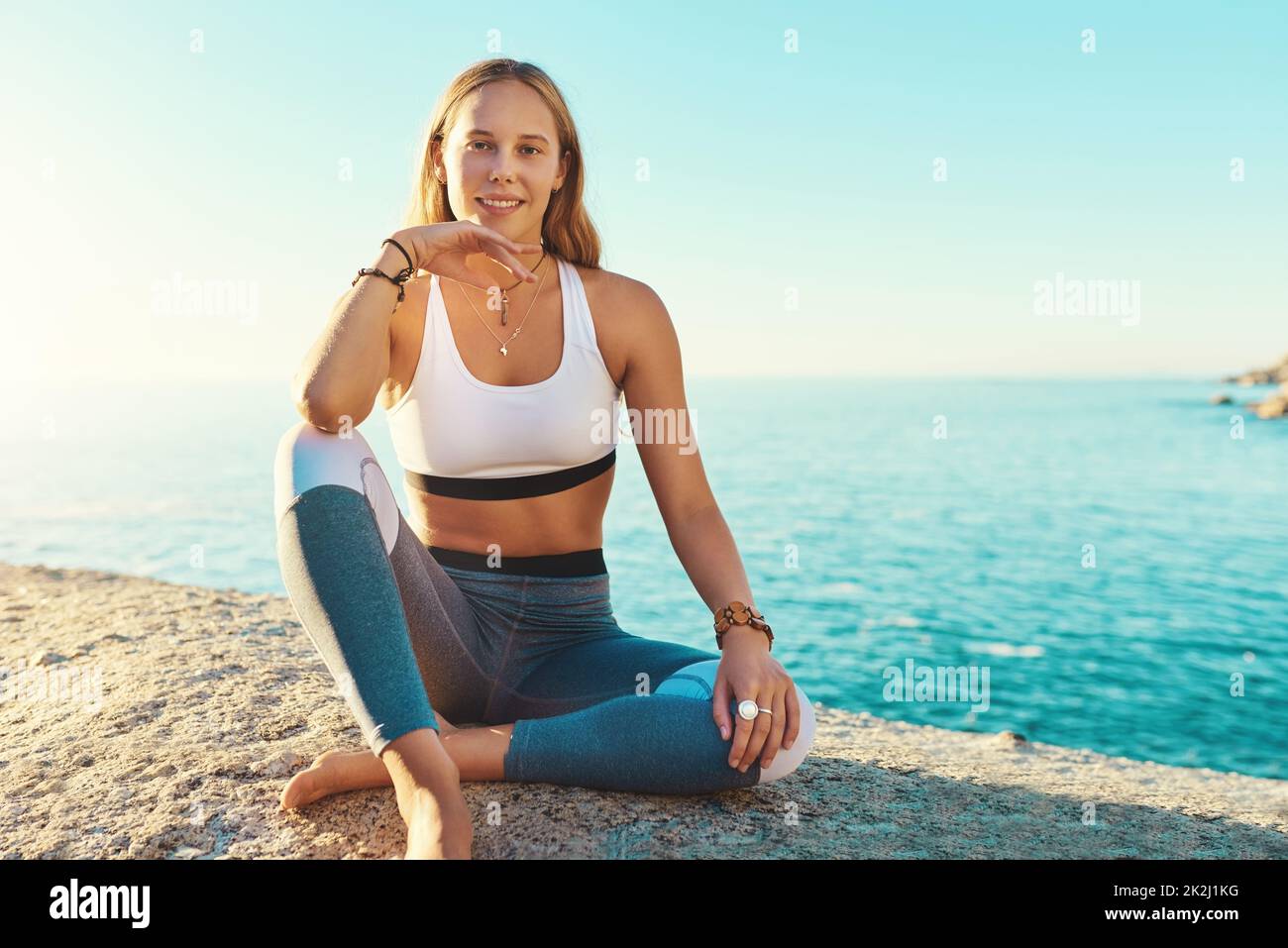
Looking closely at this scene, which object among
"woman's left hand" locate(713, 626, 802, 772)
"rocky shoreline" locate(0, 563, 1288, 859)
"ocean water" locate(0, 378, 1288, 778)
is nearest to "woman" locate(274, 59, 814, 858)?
"woman's left hand" locate(713, 626, 802, 772)

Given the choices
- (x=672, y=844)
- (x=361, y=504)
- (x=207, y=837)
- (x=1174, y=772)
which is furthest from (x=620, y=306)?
(x=1174, y=772)

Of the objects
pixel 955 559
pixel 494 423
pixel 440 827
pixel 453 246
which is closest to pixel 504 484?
pixel 494 423

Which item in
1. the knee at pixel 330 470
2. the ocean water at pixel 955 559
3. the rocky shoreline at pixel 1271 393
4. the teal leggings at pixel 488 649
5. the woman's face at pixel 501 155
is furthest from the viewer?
the rocky shoreline at pixel 1271 393

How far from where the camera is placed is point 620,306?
2.74 meters

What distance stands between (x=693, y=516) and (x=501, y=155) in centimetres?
119

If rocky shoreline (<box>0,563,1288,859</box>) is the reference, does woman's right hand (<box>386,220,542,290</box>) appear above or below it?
above

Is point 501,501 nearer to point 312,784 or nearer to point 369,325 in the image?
point 369,325

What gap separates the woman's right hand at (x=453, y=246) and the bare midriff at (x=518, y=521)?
0.62 m

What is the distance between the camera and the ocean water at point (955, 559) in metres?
9.77

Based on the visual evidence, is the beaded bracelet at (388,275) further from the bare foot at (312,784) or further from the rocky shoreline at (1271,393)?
the rocky shoreline at (1271,393)

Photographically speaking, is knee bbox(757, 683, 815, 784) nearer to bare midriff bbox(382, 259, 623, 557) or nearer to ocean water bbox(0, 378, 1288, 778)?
bare midriff bbox(382, 259, 623, 557)

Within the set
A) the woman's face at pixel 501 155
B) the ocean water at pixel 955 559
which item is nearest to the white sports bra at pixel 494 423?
the woman's face at pixel 501 155

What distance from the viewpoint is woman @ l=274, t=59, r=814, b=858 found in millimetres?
2068

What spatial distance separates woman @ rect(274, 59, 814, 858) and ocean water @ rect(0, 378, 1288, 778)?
5293mm
